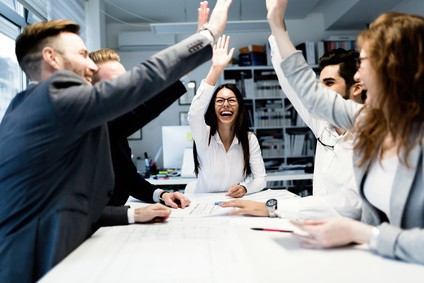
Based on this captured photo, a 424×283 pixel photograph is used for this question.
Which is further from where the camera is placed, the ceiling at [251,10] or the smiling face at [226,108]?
the ceiling at [251,10]

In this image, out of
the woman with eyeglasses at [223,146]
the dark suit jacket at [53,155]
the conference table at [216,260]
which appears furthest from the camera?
the woman with eyeglasses at [223,146]

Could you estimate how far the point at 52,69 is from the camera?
3.83 ft

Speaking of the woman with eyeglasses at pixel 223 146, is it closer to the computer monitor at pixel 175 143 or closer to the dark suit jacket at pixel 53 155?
the dark suit jacket at pixel 53 155

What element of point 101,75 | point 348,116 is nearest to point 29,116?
point 101,75

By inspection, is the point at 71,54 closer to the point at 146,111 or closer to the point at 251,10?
the point at 146,111

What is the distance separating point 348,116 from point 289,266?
1.90ft

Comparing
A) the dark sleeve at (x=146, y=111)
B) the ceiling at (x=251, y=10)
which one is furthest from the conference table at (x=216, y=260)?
the ceiling at (x=251, y=10)

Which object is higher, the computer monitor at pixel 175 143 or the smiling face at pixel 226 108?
the smiling face at pixel 226 108

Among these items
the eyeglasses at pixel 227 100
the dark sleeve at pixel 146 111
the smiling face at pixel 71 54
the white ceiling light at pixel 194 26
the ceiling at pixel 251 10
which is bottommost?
the dark sleeve at pixel 146 111

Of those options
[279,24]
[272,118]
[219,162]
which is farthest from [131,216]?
[272,118]

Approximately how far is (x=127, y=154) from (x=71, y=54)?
26.8 inches

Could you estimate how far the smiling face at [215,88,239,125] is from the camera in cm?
264

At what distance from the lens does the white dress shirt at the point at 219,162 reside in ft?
7.69

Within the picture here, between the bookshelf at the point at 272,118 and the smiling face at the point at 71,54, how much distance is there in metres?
4.27
